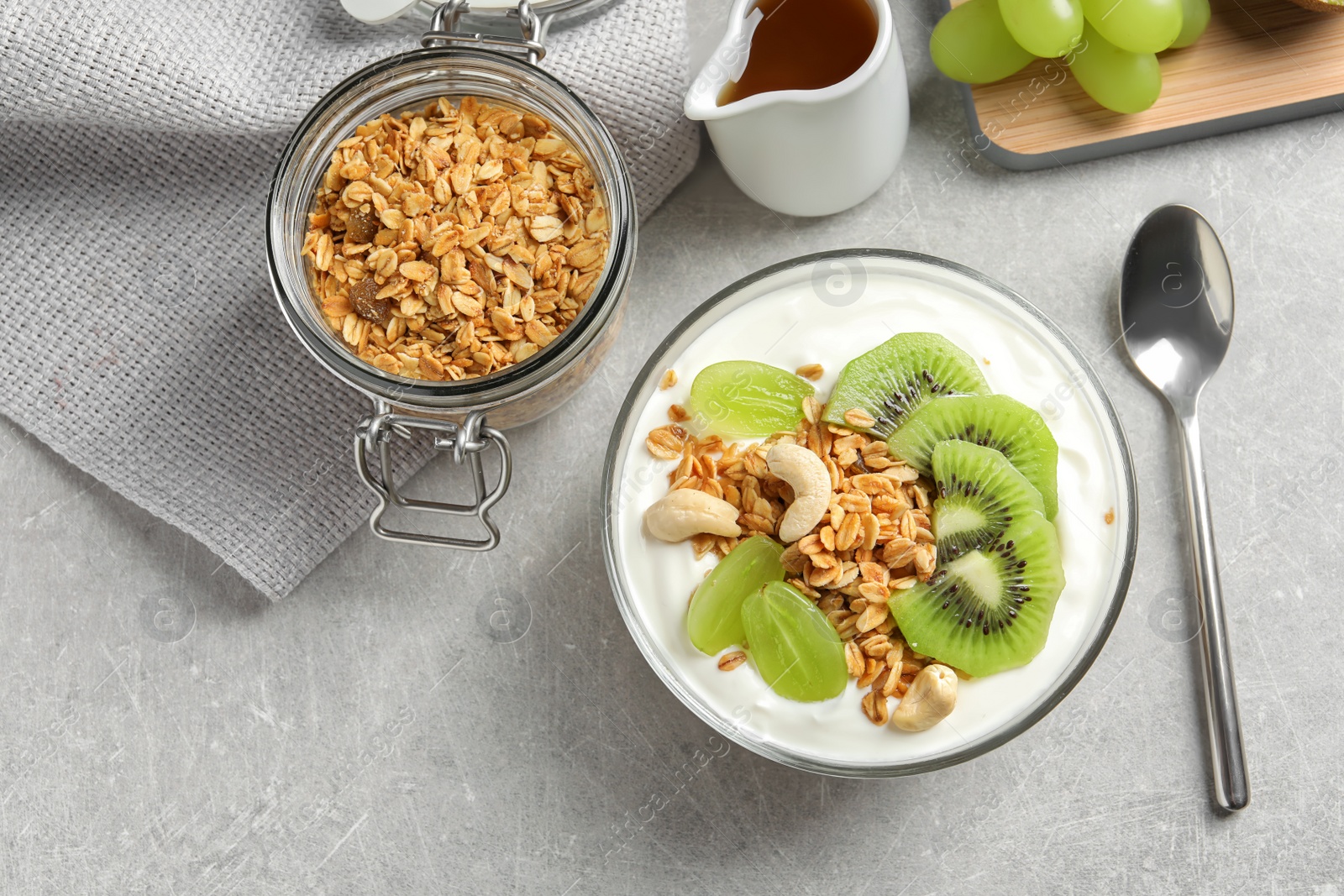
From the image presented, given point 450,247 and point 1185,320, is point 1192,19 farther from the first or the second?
point 450,247

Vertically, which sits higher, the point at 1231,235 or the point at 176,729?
the point at 1231,235

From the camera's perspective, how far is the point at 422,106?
1.15m

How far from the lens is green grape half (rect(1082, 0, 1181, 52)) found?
44.4 inches

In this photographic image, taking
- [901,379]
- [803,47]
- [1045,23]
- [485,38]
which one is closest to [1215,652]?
[901,379]

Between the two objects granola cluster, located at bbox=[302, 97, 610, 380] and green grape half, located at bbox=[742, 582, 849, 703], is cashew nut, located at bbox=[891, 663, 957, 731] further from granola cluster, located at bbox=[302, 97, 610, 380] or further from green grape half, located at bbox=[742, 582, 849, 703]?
granola cluster, located at bbox=[302, 97, 610, 380]

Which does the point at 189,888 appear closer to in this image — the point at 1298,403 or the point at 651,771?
the point at 651,771

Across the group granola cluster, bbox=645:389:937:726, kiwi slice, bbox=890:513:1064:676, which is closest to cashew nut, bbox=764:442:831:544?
granola cluster, bbox=645:389:937:726

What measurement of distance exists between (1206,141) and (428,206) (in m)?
1.03

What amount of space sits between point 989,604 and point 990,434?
0.57 feet

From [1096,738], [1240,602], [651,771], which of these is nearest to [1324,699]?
[1240,602]

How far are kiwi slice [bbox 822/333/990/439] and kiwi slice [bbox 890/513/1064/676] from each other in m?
0.16

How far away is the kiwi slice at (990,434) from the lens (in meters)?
0.99

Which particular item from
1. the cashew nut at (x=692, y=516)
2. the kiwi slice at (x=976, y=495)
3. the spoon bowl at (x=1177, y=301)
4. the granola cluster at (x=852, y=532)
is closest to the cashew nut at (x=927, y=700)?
the granola cluster at (x=852, y=532)

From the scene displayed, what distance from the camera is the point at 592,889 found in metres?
1.25
